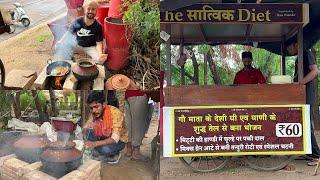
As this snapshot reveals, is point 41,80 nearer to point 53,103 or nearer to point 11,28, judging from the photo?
point 53,103

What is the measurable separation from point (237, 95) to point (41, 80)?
1.53 metres

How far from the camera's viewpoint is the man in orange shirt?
13.3ft

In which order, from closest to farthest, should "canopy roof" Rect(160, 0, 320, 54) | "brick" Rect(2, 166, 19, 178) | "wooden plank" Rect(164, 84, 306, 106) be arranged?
"brick" Rect(2, 166, 19, 178) → "wooden plank" Rect(164, 84, 306, 106) → "canopy roof" Rect(160, 0, 320, 54)

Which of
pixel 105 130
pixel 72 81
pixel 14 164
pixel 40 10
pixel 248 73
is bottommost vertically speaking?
pixel 14 164

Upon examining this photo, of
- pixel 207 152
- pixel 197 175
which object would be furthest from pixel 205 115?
pixel 197 175

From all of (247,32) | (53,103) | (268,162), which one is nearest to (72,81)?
(53,103)

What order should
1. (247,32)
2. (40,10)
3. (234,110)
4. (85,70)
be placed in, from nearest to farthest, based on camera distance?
(85,70) → (40,10) → (234,110) → (247,32)

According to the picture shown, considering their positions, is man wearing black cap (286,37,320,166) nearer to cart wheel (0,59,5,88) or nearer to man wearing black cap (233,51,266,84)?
man wearing black cap (233,51,266,84)

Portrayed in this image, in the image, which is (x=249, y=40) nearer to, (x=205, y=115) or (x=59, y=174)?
(x=205, y=115)

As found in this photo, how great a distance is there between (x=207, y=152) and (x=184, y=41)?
102 centimetres

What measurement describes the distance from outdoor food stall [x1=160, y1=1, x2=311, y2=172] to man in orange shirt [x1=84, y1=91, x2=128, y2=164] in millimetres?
389

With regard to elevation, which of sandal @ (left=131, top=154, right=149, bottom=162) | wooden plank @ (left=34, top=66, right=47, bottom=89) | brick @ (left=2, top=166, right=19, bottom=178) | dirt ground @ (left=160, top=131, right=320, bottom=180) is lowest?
dirt ground @ (left=160, top=131, right=320, bottom=180)

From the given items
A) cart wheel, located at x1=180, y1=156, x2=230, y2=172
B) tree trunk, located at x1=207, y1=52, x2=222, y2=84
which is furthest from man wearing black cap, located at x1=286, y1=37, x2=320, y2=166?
cart wheel, located at x1=180, y1=156, x2=230, y2=172

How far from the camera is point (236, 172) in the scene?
470 cm
